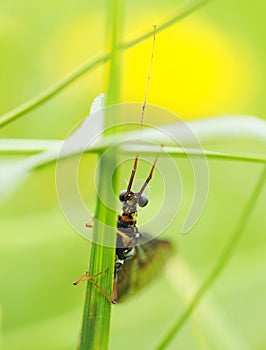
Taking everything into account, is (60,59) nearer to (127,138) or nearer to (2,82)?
(2,82)

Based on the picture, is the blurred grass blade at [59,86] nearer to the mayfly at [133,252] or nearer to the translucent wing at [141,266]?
the mayfly at [133,252]

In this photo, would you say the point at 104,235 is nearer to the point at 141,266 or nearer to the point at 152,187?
the point at 141,266

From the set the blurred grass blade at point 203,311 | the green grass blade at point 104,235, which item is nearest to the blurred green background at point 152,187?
the blurred grass blade at point 203,311

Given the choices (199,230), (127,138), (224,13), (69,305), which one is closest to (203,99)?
(224,13)

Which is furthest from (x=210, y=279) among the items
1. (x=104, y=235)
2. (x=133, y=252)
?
(x=104, y=235)

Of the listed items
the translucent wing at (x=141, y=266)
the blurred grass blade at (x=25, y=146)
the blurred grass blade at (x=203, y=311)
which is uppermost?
the blurred grass blade at (x=25, y=146)

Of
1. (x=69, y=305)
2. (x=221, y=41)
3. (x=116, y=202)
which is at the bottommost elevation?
(x=69, y=305)
